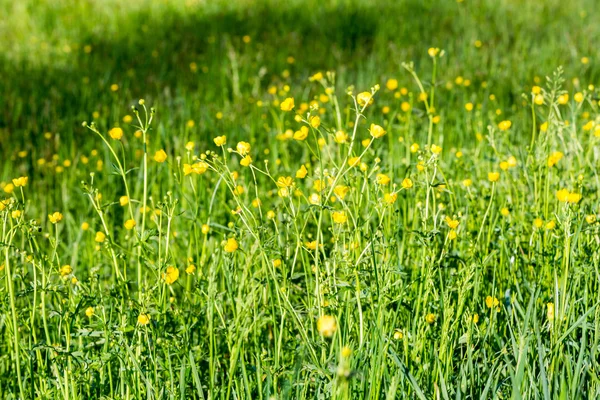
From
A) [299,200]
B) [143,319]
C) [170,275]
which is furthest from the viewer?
[299,200]

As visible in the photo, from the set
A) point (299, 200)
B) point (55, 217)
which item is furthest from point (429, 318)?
point (55, 217)

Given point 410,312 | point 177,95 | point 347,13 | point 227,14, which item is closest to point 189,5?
point 227,14

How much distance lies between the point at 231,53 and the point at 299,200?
2875 mm

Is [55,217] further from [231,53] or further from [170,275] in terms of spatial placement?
[231,53]

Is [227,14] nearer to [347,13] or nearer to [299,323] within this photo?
[347,13]

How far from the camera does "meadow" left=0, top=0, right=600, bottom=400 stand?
65.1 inches

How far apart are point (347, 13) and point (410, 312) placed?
4.35m

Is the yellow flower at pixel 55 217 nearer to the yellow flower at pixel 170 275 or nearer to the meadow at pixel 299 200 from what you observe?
the meadow at pixel 299 200

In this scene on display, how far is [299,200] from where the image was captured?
181 cm

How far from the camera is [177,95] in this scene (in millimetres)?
4270

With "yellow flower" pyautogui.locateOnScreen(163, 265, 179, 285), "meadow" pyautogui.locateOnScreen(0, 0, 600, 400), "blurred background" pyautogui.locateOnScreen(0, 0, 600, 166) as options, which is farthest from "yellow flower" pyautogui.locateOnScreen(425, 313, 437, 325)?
"blurred background" pyautogui.locateOnScreen(0, 0, 600, 166)

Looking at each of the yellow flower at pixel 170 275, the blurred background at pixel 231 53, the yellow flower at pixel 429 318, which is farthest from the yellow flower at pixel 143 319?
the blurred background at pixel 231 53

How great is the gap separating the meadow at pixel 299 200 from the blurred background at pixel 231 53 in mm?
25

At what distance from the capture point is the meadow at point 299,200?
65.1 inches
